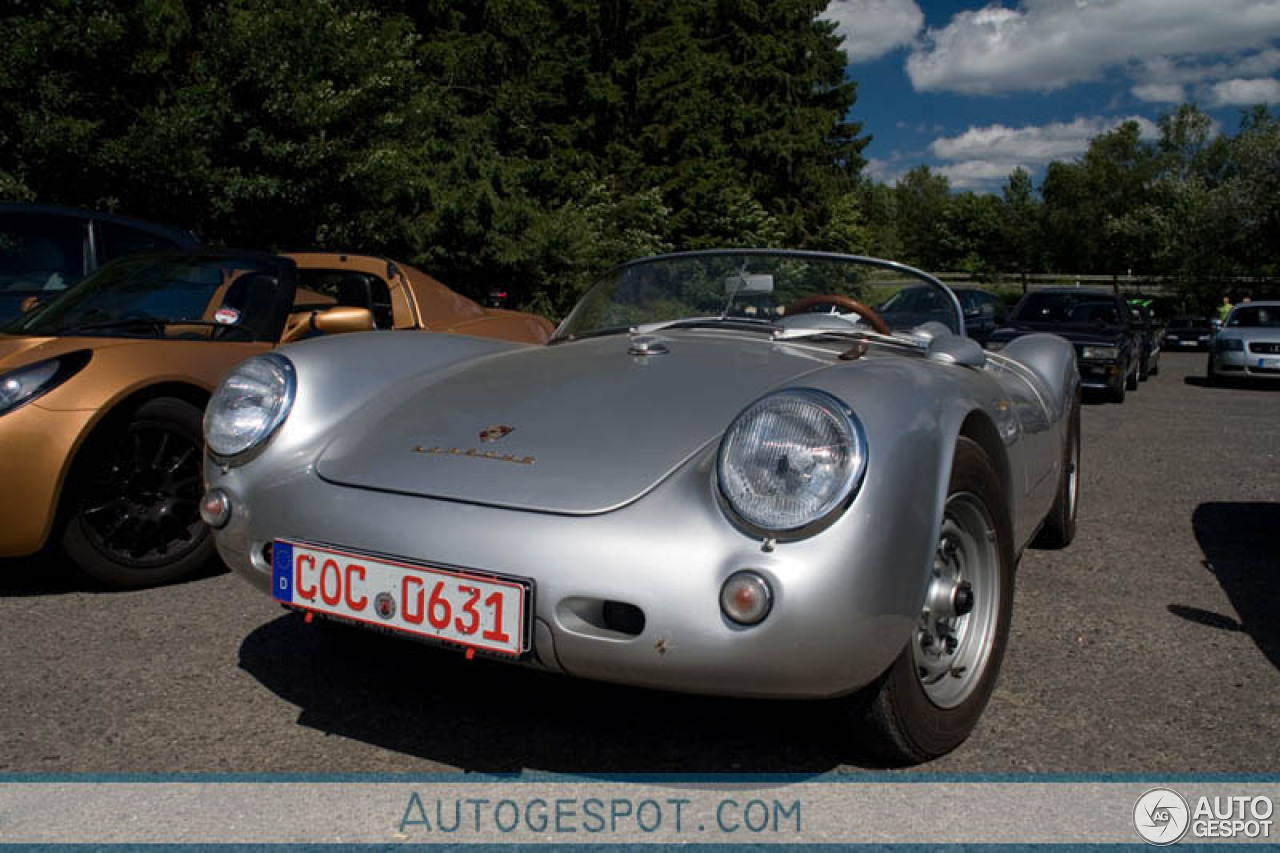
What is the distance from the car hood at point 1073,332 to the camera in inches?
465

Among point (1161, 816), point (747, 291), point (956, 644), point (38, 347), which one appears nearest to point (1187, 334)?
point (747, 291)

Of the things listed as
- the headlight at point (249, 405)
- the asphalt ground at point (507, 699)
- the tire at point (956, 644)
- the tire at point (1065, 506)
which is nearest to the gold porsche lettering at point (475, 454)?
the headlight at point (249, 405)

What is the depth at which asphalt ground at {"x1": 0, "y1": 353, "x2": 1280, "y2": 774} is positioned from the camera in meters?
2.42

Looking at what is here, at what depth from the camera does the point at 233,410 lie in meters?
2.71

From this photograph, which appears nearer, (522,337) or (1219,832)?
(1219,832)

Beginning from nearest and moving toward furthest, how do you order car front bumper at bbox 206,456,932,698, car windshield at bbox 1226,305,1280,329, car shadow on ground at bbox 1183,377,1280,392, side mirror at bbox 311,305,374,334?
car front bumper at bbox 206,456,932,698
side mirror at bbox 311,305,374,334
car shadow on ground at bbox 1183,377,1280,392
car windshield at bbox 1226,305,1280,329

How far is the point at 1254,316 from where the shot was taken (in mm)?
16281

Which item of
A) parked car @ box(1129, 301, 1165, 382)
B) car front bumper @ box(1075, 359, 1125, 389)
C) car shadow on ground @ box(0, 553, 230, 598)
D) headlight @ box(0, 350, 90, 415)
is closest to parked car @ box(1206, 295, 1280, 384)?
parked car @ box(1129, 301, 1165, 382)

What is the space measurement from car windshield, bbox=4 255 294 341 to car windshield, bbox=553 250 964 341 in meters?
1.38

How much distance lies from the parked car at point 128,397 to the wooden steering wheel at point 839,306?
1.79m

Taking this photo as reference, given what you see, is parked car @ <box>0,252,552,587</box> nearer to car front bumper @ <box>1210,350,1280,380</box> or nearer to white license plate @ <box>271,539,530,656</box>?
white license plate @ <box>271,539,530,656</box>

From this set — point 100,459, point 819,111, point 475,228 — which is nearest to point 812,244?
point 819,111

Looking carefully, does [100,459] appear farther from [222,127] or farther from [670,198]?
[670,198]

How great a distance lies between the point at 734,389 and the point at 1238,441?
726 cm
